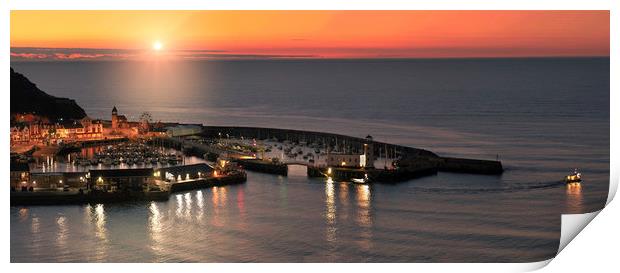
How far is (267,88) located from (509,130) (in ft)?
38.6

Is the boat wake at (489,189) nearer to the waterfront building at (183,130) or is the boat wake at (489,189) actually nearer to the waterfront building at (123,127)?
the waterfront building at (183,130)

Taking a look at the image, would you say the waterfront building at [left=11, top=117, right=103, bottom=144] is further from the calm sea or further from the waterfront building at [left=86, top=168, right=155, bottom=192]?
the waterfront building at [left=86, top=168, right=155, bottom=192]

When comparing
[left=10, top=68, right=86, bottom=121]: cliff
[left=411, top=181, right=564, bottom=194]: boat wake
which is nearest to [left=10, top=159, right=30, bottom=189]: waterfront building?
[left=411, top=181, right=564, bottom=194]: boat wake

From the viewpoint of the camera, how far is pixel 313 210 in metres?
7.91

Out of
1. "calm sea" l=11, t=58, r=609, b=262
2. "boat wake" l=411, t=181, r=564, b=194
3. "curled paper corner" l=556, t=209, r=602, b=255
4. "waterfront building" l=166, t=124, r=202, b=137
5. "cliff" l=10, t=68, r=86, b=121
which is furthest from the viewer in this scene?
"cliff" l=10, t=68, r=86, b=121

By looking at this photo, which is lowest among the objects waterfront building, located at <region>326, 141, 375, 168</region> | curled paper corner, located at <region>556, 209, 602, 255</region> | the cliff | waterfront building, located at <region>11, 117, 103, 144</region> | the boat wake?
curled paper corner, located at <region>556, 209, 602, 255</region>

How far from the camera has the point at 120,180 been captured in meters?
8.73

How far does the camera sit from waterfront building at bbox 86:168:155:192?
8.62 m

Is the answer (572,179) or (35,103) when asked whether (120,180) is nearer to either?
(572,179)

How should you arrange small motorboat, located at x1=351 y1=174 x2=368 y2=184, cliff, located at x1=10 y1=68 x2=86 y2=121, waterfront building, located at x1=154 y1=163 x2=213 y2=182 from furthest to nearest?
1. cliff, located at x1=10 y1=68 x2=86 y2=121
2. small motorboat, located at x1=351 y1=174 x2=368 y2=184
3. waterfront building, located at x1=154 y1=163 x2=213 y2=182

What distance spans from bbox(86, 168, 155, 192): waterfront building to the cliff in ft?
16.6
